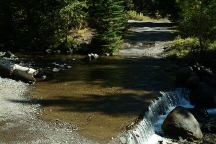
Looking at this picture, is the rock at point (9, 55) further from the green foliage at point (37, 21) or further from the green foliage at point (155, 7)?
the green foliage at point (155, 7)

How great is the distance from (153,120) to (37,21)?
2229cm

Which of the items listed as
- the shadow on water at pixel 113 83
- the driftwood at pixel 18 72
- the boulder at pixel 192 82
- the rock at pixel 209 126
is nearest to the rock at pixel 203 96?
the boulder at pixel 192 82

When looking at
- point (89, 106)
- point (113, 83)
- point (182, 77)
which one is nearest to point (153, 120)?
point (89, 106)

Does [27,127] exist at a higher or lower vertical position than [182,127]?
higher

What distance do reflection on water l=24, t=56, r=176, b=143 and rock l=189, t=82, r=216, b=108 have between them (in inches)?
74.9

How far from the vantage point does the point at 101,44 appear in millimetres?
40250

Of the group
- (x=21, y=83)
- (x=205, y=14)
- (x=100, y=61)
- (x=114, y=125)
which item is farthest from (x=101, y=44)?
(x=114, y=125)

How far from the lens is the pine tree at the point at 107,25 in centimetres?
3922

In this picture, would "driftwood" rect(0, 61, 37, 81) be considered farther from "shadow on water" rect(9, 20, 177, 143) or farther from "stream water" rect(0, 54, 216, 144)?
"shadow on water" rect(9, 20, 177, 143)

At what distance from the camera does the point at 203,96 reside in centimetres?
2711

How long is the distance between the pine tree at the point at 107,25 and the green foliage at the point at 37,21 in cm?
289

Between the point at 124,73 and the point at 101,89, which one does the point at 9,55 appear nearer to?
the point at 124,73

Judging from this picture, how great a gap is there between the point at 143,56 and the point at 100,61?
226 inches

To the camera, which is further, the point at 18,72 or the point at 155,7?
the point at 155,7
